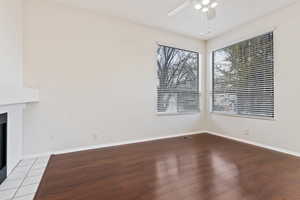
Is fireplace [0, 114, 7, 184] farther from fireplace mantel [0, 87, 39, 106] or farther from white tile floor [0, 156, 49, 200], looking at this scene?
fireplace mantel [0, 87, 39, 106]

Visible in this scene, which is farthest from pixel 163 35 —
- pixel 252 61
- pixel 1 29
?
pixel 1 29

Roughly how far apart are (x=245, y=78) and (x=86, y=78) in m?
3.67

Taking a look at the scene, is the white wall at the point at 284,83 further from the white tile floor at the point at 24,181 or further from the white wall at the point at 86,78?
the white tile floor at the point at 24,181

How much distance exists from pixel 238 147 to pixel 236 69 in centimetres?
194

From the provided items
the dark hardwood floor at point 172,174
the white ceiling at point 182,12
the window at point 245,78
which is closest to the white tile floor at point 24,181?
the dark hardwood floor at point 172,174

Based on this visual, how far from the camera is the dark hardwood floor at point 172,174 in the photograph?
69.7 inches

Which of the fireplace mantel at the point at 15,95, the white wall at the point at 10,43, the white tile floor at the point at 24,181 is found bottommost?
the white tile floor at the point at 24,181

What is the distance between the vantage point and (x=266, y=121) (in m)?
3.41

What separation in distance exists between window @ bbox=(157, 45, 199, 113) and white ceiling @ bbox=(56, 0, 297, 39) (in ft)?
2.33

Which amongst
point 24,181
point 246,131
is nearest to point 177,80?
point 246,131

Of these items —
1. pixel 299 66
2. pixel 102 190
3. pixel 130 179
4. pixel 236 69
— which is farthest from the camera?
pixel 236 69

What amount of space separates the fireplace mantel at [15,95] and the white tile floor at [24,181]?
1.03m

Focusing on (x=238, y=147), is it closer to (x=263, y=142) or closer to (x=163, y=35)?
(x=263, y=142)

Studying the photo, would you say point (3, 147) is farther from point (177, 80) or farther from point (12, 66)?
point (177, 80)
